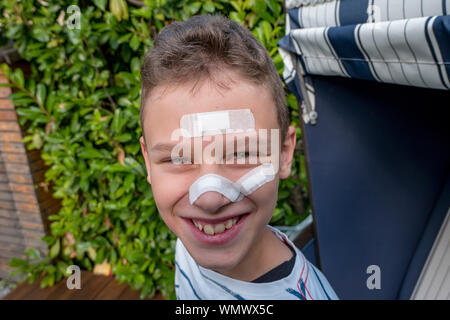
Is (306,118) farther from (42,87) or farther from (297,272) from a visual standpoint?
(42,87)

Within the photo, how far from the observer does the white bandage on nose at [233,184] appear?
0.60m

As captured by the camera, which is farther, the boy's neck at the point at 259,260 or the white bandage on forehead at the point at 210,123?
the boy's neck at the point at 259,260

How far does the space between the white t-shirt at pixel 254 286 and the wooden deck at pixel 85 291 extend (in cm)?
168

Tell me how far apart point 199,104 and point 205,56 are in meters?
0.12

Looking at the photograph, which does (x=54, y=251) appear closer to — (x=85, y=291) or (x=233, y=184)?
(x=85, y=291)

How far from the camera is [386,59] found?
83 cm

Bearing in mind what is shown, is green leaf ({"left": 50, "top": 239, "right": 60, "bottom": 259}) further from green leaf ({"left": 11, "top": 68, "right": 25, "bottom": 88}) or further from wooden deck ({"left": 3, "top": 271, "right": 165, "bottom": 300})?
green leaf ({"left": 11, "top": 68, "right": 25, "bottom": 88})

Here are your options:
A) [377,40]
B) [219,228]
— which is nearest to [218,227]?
[219,228]

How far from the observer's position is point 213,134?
609 millimetres

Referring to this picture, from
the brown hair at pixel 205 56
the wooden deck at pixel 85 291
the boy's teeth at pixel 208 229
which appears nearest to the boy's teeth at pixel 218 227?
the boy's teeth at pixel 208 229

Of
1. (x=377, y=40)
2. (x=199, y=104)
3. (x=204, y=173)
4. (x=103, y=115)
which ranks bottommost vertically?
(x=103, y=115)

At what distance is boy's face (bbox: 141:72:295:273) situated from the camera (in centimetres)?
62

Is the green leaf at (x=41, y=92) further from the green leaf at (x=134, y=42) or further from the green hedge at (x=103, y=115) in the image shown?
the green leaf at (x=134, y=42)
